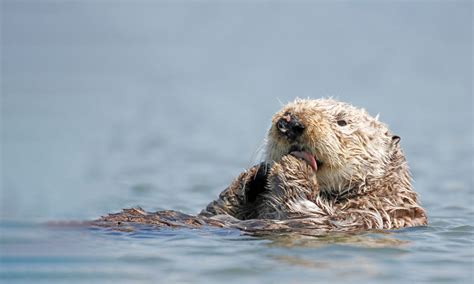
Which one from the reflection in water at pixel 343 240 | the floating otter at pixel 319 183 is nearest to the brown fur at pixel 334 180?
the floating otter at pixel 319 183

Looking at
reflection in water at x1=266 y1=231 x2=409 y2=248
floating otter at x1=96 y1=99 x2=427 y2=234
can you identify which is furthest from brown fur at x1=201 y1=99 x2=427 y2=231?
reflection in water at x1=266 y1=231 x2=409 y2=248

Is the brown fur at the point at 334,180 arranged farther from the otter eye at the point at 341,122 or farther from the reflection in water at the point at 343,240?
the reflection in water at the point at 343,240

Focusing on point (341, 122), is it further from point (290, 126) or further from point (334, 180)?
point (290, 126)

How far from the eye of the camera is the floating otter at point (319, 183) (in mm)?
7145

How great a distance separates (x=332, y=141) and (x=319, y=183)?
17.2 inches

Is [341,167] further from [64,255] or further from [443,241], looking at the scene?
[64,255]

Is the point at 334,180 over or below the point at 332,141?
below

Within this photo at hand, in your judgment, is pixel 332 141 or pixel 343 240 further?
pixel 332 141

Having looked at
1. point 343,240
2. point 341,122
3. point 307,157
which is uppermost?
point 341,122

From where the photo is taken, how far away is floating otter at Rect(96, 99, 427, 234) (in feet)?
23.4

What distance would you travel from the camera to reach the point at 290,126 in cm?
713

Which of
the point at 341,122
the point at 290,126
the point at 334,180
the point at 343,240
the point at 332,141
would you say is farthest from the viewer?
the point at 341,122

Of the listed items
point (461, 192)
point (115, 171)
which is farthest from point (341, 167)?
point (115, 171)

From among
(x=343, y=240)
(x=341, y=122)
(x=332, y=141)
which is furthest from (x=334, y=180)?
(x=343, y=240)
